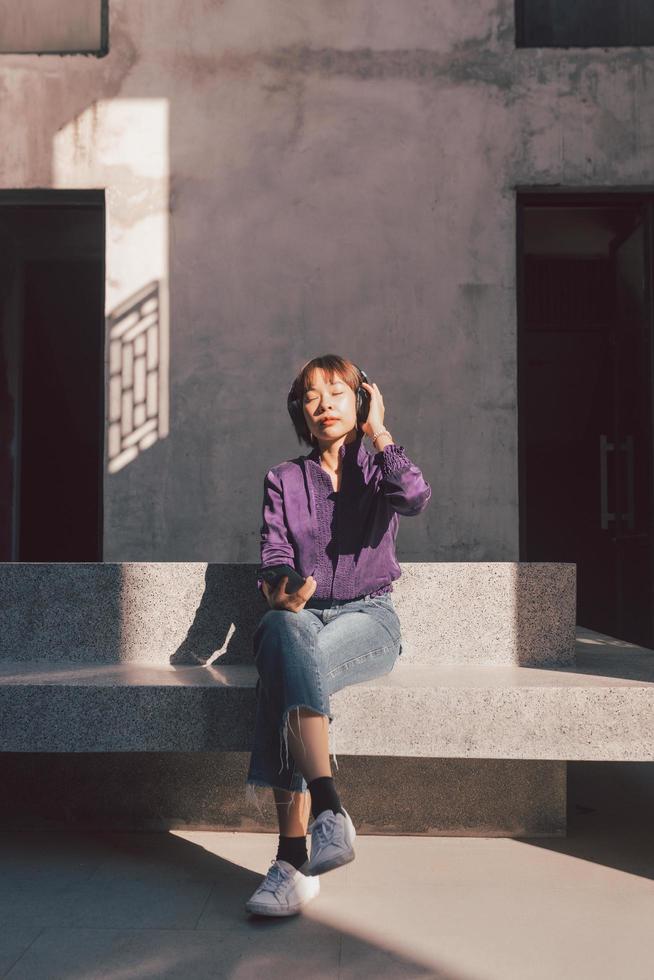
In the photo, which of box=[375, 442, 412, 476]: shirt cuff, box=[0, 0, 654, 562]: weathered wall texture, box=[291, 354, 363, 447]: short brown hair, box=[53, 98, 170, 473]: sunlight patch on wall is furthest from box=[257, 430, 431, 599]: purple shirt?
box=[53, 98, 170, 473]: sunlight patch on wall

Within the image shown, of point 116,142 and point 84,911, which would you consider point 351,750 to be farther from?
point 116,142

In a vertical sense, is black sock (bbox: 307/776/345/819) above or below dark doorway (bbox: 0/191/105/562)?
below

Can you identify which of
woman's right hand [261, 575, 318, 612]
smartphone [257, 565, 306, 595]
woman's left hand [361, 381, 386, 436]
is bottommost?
woman's right hand [261, 575, 318, 612]

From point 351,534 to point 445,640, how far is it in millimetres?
586

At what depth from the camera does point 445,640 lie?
3.13 metres

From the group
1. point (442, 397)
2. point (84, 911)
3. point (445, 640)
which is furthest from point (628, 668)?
point (442, 397)

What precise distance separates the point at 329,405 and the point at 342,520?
365 mm

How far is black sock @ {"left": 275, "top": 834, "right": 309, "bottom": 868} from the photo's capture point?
235 centimetres

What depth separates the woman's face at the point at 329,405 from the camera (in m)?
→ 2.84

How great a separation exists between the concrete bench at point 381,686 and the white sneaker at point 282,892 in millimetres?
357

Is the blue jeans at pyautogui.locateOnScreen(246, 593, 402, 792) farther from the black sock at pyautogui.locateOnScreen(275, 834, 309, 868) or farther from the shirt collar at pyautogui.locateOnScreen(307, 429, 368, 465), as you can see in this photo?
the shirt collar at pyautogui.locateOnScreen(307, 429, 368, 465)

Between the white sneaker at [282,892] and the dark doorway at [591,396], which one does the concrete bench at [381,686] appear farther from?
the dark doorway at [591,396]

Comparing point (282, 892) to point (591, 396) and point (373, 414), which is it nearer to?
point (373, 414)

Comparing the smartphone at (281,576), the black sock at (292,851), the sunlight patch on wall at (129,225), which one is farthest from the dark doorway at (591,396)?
the black sock at (292,851)
